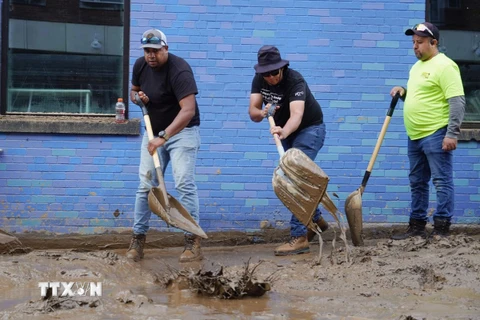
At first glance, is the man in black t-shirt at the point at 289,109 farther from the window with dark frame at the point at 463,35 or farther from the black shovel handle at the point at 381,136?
the window with dark frame at the point at 463,35

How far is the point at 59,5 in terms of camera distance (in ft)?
26.4

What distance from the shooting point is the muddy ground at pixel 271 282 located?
16.9 ft

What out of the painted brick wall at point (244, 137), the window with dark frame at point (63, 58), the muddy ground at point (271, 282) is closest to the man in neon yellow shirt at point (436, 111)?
the muddy ground at point (271, 282)

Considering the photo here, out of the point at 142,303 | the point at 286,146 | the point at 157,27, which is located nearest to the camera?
the point at 142,303

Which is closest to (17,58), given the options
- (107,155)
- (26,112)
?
(26,112)

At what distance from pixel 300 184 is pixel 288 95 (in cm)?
90

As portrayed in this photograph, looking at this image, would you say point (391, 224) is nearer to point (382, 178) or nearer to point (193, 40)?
point (382, 178)

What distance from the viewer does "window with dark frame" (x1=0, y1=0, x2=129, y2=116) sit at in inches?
317

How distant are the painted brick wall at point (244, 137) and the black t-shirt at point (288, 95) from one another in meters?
0.93

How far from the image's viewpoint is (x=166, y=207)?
6.72 metres

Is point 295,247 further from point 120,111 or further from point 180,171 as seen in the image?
point 120,111

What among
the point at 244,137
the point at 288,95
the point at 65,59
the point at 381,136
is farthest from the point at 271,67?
the point at 65,59

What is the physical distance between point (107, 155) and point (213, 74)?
129 cm
